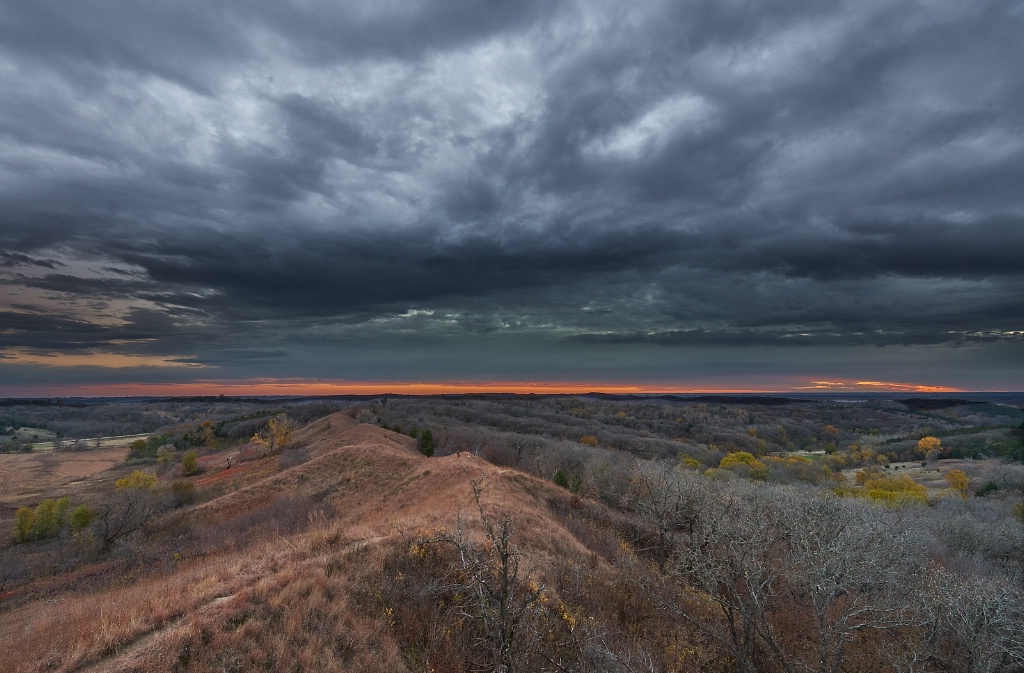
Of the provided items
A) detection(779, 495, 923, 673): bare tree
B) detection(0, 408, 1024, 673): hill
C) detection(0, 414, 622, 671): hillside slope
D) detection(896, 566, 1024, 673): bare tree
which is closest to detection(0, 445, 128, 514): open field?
detection(0, 408, 1024, 673): hill

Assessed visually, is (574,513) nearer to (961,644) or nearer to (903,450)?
(961,644)

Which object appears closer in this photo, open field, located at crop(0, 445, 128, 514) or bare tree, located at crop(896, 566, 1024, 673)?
bare tree, located at crop(896, 566, 1024, 673)

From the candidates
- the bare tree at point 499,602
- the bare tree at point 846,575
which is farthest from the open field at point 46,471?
the bare tree at point 846,575

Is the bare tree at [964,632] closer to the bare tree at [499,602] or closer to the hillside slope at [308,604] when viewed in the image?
the bare tree at [499,602]

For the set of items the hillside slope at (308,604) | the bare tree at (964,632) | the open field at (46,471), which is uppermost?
the hillside slope at (308,604)

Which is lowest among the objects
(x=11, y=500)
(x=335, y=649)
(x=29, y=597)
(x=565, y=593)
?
(x=11, y=500)

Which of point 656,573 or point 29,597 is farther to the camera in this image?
point 29,597

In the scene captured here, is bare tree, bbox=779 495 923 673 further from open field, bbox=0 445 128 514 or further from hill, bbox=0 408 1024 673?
open field, bbox=0 445 128 514

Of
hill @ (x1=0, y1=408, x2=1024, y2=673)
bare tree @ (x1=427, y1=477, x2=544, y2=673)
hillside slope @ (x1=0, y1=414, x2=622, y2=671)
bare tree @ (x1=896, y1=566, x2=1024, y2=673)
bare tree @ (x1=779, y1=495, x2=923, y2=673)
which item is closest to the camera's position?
bare tree @ (x1=427, y1=477, x2=544, y2=673)

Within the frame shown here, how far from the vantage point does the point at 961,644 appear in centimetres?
1188

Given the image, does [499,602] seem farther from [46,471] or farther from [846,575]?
[46,471]

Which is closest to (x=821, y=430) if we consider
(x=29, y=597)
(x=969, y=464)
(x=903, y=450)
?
(x=903, y=450)

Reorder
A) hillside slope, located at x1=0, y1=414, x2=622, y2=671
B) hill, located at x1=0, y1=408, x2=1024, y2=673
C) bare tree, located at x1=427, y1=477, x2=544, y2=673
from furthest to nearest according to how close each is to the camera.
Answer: hill, located at x1=0, y1=408, x2=1024, y2=673, hillside slope, located at x1=0, y1=414, x2=622, y2=671, bare tree, located at x1=427, y1=477, x2=544, y2=673

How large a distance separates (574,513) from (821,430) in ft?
582
